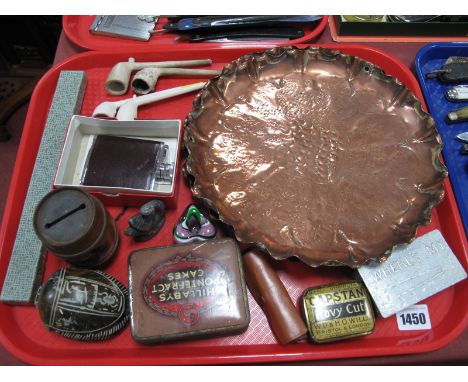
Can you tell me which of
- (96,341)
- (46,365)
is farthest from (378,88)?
(46,365)

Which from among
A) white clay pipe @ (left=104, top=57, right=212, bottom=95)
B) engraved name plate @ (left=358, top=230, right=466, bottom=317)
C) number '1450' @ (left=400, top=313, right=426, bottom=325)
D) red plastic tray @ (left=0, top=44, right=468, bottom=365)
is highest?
white clay pipe @ (left=104, top=57, right=212, bottom=95)

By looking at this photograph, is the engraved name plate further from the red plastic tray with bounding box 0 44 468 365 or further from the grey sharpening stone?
the grey sharpening stone

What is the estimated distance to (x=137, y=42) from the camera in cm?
126

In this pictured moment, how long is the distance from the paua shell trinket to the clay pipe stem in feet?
1.00

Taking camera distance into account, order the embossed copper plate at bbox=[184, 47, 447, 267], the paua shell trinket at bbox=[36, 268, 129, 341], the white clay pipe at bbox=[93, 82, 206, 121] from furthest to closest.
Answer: the white clay pipe at bbox=[93, 82, 206, 121]
the embossed copper plate at bbox=[184, 47, 447, 267]
the paua shell trinket at bbox=[36, 268, 129, 341]

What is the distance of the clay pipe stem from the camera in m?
0.85

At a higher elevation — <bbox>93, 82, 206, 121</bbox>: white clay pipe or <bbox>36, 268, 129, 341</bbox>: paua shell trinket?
<bbox>93, 82, 206, 121</bbox>: white clay pipe

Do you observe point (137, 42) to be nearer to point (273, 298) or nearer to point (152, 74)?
point (152, 74)

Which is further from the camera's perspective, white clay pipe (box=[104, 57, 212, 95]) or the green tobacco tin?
white clay pipe (box=[104, 57, 212, 95])

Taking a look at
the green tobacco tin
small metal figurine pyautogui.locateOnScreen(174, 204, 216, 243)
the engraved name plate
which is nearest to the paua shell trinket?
small metal figurine pyautogui.locateOnScreen(174, 204, 216, 243)

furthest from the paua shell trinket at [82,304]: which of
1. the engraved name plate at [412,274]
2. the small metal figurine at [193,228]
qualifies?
the engraved name plate at [412,274]

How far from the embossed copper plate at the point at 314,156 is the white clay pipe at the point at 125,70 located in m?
0.24

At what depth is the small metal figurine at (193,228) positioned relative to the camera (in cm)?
93

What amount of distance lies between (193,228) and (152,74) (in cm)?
51
